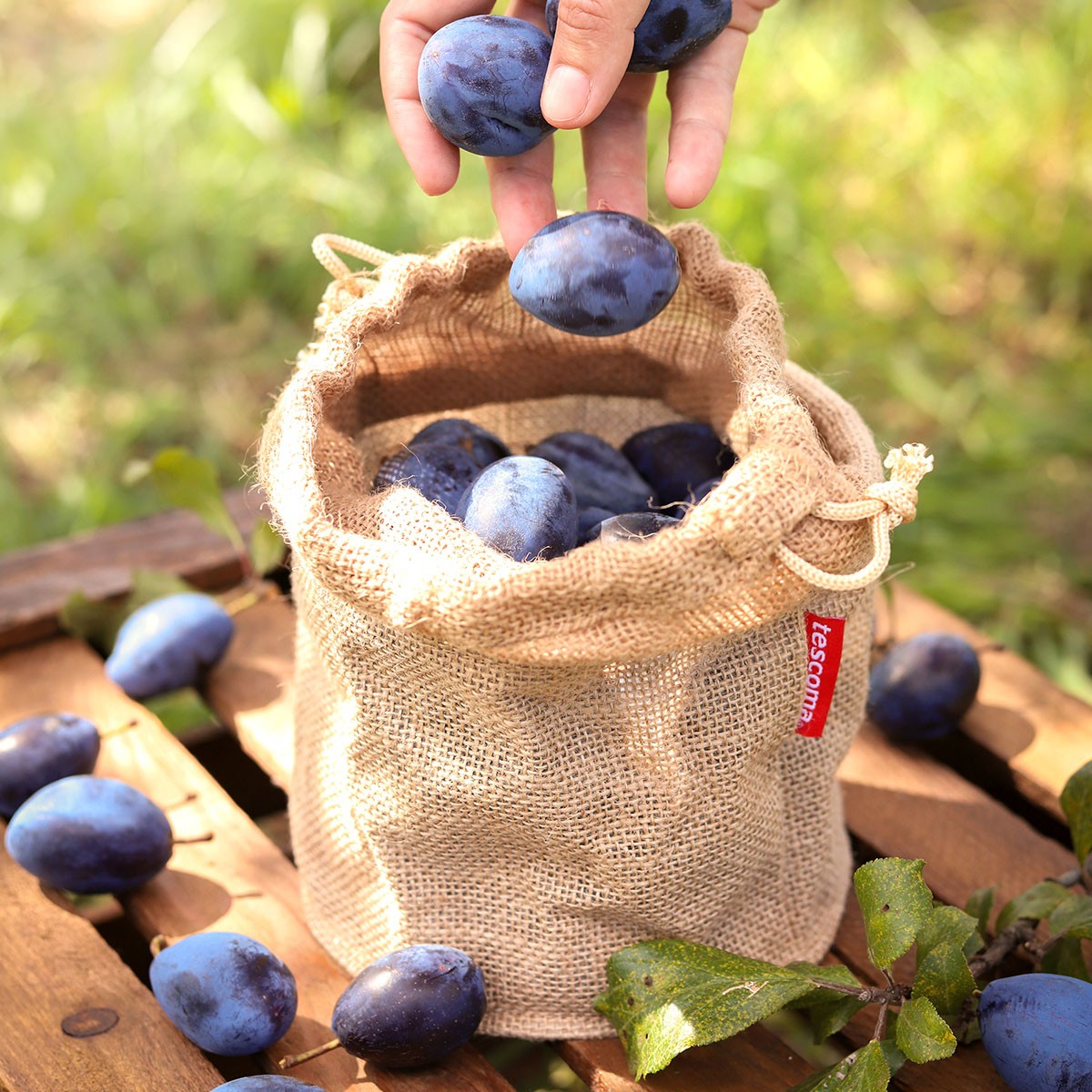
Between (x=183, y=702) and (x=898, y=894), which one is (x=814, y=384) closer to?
(x=898, y=894)

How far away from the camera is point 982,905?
1.14 meters

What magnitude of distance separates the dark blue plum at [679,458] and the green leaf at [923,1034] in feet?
1.67

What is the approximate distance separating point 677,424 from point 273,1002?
670 mm

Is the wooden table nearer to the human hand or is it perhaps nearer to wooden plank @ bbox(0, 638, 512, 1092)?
wooden plank @ bbox(0, 638, 512, 1092)

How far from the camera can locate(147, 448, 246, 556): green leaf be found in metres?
1.51

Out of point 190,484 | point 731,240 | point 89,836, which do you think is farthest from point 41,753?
point 731,240

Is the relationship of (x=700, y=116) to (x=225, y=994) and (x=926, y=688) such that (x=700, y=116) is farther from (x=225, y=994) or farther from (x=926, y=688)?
(x=225, y=994)

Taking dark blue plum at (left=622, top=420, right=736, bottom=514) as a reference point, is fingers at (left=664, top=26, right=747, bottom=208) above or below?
above

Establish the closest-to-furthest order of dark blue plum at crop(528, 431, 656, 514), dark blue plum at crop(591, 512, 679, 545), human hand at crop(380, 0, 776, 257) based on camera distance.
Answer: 1. dark blue plum at crop(591, 512, 679, 545)
2. human hand at crop(380, 0, 776, 257)
3. dark blue plum at crop(528, 431, 656, 514)

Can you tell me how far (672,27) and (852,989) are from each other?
809mm

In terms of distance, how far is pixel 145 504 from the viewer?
227 centimetres

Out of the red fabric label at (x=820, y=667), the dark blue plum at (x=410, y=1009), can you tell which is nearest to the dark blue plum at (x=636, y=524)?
the red fabric label at (x=820, y=667)

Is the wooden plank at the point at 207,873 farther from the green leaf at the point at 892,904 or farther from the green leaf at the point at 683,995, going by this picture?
the green leaf at the point at 892,904

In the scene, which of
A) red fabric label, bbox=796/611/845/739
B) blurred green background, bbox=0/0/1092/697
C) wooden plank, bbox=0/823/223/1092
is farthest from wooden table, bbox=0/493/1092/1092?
blurred green background, bbox=0/0/1092/697
